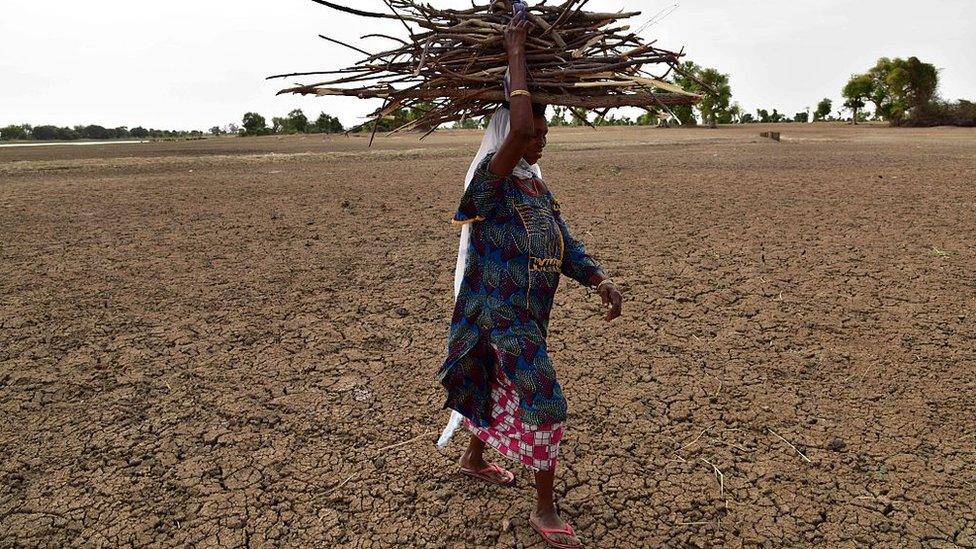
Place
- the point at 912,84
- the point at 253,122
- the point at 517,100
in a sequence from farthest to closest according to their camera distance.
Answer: the point at 253,122 → the point at 912,84 → the point at 517,100

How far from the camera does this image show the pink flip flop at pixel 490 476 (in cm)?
303

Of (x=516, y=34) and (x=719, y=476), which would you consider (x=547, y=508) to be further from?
(x=516, y=34)

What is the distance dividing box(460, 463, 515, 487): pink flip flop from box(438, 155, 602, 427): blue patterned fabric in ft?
1.77

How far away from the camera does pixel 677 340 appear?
184 inches

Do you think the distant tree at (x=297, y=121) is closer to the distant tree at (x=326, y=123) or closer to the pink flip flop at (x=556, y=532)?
the distant tree at (x=326, y=123)

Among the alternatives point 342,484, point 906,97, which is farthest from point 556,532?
point 906,97

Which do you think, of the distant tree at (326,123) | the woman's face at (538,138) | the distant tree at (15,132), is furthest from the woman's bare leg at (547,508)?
the distant tree at (15,132)

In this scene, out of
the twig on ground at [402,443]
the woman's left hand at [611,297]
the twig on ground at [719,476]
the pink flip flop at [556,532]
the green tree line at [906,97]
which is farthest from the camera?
the green tree line at [906,97]

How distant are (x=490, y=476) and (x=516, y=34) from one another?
1.91 m

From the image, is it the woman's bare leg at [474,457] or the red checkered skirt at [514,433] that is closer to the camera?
the red checkered skirt at [514,433]

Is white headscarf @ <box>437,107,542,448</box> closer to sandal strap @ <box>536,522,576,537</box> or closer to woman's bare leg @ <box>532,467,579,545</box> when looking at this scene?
woman's bare leg @ <box>532,467,579,545</box>

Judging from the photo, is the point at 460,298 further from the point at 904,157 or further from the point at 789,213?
the point at 904,157

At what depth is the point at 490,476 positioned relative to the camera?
3.04 m

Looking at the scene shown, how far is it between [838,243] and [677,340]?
3405 mm
